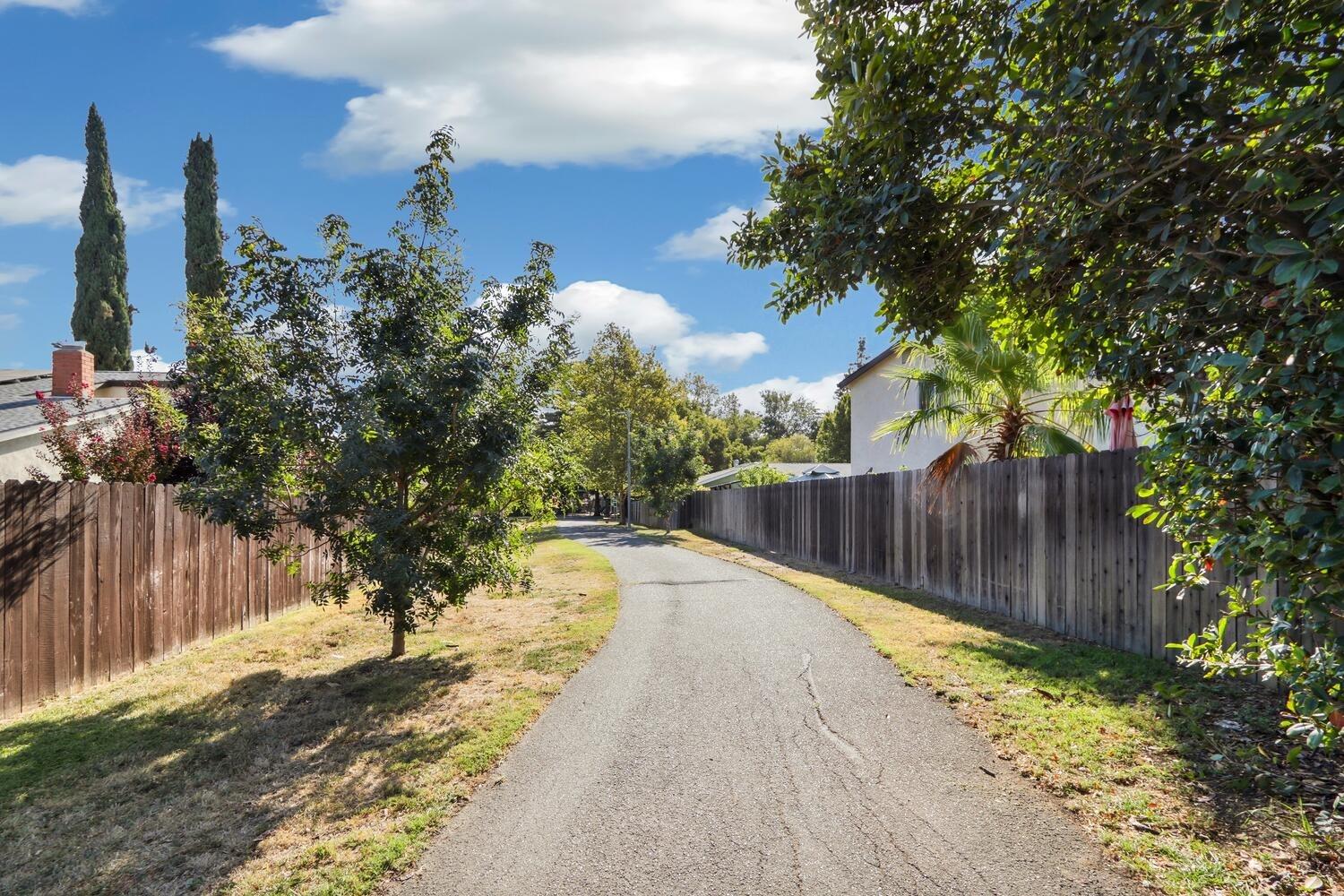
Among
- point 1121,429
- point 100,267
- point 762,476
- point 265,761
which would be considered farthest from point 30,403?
point 762,476

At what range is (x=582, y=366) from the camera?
4456cm

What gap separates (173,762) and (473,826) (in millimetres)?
2718

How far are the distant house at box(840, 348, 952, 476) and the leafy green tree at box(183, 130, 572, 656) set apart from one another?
13.0 metres

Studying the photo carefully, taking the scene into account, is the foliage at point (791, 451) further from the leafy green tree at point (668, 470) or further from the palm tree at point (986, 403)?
the palm tree at point (986, 403)

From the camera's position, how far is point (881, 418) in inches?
821

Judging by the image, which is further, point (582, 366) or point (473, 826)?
point (582, 366)

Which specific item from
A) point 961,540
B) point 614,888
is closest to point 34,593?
point 614,888

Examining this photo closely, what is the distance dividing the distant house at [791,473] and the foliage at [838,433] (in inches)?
364

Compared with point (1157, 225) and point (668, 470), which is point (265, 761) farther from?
point (668, 470)

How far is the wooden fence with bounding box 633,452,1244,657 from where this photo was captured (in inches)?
269

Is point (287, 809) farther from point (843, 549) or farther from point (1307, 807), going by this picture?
point (843, 549)

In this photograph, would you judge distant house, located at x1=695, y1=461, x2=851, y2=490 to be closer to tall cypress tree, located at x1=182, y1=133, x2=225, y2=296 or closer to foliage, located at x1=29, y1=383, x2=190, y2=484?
foliage, located at x1=29, y1=383, x2=190, y2=484

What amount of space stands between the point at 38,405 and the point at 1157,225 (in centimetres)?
1409

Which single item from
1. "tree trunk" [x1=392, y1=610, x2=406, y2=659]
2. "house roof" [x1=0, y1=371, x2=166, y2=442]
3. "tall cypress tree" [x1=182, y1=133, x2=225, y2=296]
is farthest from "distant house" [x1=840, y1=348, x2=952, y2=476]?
"tall cypress tree" [x1=182, y1=133, x2=225, y2=296]
